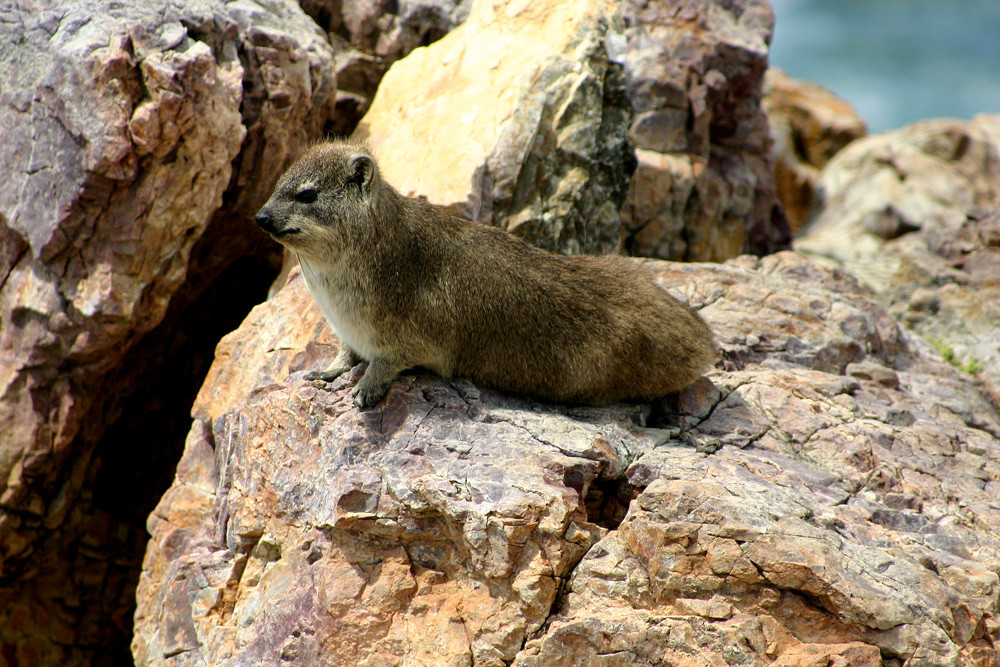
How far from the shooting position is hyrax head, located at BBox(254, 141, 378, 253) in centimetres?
607

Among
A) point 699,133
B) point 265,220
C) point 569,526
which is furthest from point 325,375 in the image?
point 699,133

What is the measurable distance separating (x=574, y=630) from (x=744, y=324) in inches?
173

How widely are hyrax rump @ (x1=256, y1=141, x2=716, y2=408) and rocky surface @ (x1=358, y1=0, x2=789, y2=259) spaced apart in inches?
76.8

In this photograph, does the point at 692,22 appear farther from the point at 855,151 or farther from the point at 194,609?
the point at 194,609

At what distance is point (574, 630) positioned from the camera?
16.0 feet

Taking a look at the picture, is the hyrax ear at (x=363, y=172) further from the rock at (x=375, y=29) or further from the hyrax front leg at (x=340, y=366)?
the rock at (x=375, y=29)

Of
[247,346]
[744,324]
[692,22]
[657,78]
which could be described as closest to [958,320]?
[744,324]

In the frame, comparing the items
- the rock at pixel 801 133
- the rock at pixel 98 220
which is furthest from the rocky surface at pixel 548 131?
the rock at pixel 801 133

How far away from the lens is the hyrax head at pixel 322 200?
6.07m

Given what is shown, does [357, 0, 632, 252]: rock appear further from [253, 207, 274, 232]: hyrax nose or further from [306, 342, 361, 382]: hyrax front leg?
[253, 207, 274, 232]: hyrax nose

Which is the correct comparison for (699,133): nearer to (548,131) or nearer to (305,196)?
(548,131)

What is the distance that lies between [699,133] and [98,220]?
9021 mm

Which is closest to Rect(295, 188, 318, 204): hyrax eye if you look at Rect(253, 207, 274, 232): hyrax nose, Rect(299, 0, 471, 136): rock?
Rect(253, 207, 274, 232): hyrax nose

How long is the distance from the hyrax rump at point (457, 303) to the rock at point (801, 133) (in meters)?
12.8
